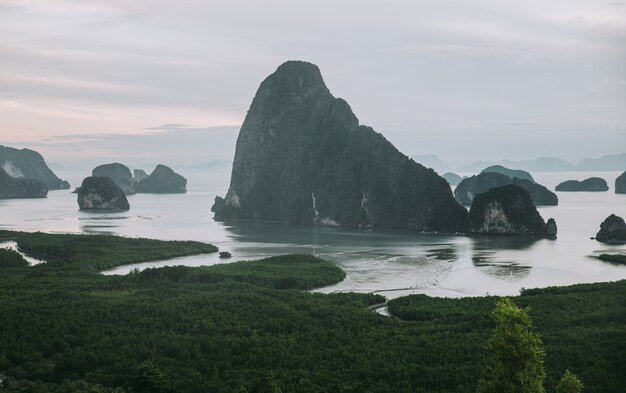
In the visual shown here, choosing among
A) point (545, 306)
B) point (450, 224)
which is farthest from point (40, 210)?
point (545, 306)

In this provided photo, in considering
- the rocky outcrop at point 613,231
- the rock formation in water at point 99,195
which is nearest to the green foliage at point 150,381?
the rocky outcrop at point 613,231

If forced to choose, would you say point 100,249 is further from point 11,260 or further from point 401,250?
point 401,250

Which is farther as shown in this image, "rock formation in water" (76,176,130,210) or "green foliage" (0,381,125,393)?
"rock formation in water" (76,176,130,210)

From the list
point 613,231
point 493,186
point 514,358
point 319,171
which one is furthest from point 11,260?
point 493,186

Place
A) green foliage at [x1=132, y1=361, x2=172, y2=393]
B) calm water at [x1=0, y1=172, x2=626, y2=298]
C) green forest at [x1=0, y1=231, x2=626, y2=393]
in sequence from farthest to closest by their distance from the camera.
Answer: calm water at [x1=0, y1=172, x2=626, y2=298]
green forest at [x1=0, y1=231, x2=626, y2=393]
green foliage at [x1=132, y1=361, x2=172, y2=393]

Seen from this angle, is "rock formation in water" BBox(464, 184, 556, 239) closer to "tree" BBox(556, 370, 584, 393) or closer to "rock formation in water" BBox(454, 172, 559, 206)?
"rock formation in water" BBox(454, 172, 559, 206)

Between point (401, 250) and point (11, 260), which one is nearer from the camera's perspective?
point (11, 260)

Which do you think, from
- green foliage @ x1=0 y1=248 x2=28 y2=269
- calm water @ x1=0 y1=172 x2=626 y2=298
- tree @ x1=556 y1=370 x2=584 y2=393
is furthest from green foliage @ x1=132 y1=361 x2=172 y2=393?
green foliage @ x1=0 y1=248 x2=28 y2=269

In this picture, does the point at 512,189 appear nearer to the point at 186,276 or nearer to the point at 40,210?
the point at 186,276
